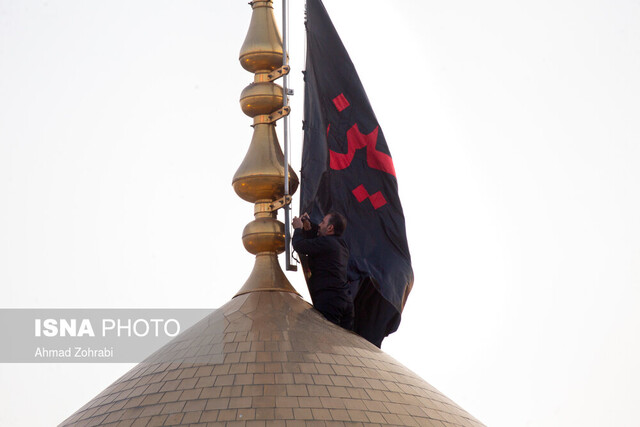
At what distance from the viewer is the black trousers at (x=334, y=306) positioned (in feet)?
54.0

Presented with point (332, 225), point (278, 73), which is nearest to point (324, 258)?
point (332, 225)

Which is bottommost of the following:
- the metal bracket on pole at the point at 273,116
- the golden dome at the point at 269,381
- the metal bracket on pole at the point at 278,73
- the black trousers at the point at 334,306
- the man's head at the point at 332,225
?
the golden dome at the point at 269,381

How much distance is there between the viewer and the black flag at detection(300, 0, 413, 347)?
17219 mm

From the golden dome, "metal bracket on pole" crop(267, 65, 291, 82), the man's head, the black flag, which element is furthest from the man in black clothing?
"metal bracket on pole" crop(267, 65, 291, 82)

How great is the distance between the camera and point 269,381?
48.2ft

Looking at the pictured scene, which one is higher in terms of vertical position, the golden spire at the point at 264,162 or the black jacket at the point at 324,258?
the golden spire at the point at 264,162

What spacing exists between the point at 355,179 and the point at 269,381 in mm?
3979

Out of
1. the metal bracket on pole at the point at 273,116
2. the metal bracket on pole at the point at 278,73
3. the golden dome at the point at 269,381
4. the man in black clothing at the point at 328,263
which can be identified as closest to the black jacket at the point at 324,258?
the man in black clothing at the point at 328,263

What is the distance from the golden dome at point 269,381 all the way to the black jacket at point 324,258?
0.33 m

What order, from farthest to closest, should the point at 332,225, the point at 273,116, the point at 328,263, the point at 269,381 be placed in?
the point at 273,116 → the point at 332,225 → the point at 328,263 → the point at 269,381

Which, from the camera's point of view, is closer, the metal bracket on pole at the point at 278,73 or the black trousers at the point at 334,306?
the black trousers at the point at 334,306

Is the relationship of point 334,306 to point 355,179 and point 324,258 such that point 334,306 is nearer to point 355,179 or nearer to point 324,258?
point 324,258

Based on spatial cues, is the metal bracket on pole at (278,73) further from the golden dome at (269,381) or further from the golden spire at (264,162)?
the golden dome at (269,381)

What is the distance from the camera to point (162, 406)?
14.6 m
